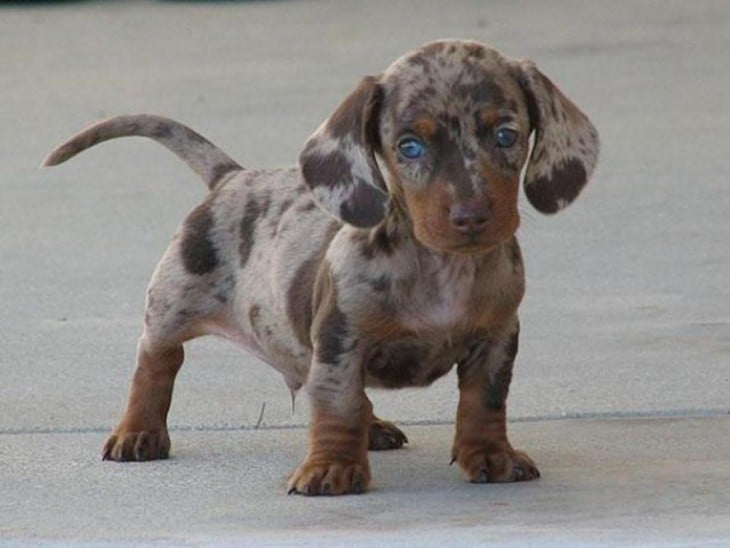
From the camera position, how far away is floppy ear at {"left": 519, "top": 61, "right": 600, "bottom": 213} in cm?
473

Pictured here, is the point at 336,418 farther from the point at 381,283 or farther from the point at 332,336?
the point at 381,283

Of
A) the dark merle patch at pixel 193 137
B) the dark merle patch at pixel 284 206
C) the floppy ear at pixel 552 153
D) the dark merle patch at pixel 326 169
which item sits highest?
the floppy ear at pixel 552 153

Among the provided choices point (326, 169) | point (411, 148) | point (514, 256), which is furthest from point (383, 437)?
point (411, 148)

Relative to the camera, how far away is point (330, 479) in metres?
4.70

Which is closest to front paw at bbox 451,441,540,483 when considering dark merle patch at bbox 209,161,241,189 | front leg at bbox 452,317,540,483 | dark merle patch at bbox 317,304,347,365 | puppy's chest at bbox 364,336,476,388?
front leg at bbox 452,317,540,483

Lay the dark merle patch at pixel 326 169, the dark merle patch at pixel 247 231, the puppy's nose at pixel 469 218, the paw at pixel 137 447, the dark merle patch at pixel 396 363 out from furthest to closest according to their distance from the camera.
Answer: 1. the dark merle patch at pixel 247 231
2. the paw at pixel 137 447
3. the dark merle patch at pixel 396 363
4. the dark merle patch at pixel 326 169
5. the puppy's nose at pixel 469 218

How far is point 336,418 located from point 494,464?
0.36 metres

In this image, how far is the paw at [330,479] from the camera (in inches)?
185

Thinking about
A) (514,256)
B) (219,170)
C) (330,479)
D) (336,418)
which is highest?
(514,256)

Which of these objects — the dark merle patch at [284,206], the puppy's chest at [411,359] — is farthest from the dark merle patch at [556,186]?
the dark merle patch at [284,206]

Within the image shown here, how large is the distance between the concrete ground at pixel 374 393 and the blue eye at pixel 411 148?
72cm

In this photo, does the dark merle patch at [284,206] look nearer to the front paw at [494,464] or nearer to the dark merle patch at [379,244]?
the dark merle patch at [379,244]

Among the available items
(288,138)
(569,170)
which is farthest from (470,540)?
(288,138)

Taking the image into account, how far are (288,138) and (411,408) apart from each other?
4.09 m
